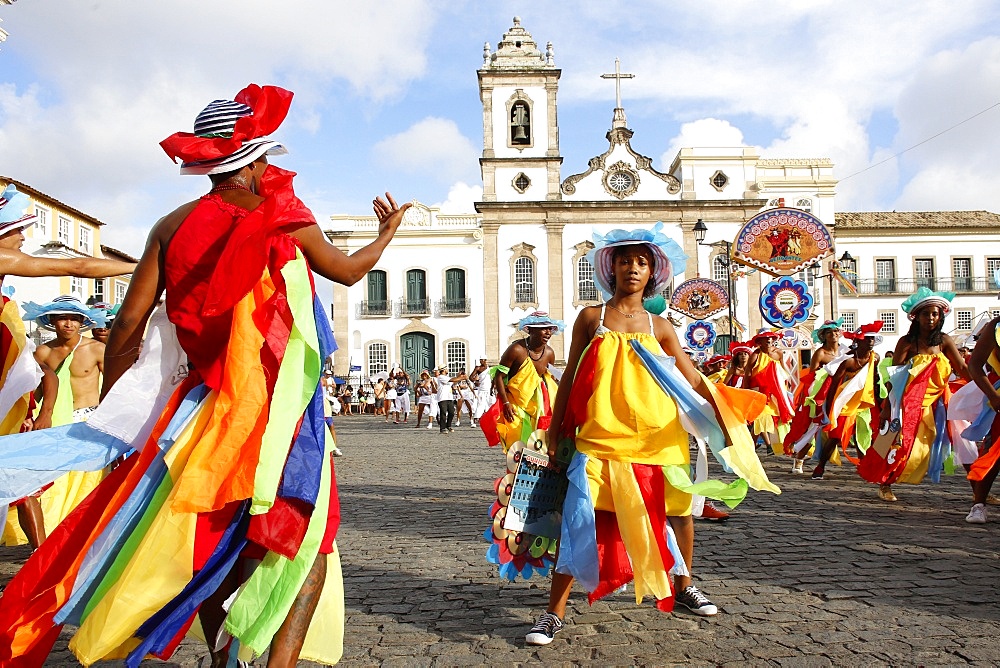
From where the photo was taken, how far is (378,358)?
42.4 m

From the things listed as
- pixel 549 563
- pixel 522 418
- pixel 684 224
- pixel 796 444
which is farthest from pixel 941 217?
pixel 549 563

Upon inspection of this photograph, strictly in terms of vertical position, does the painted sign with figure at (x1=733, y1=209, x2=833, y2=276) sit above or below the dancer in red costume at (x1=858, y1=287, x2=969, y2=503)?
above

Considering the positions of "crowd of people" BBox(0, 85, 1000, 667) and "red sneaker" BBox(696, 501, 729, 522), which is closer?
"crowd of people" BBox(0, 85, 1000, 667)

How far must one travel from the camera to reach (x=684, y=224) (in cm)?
4138

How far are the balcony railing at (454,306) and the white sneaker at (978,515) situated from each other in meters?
35.7

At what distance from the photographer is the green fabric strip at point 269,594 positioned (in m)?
2.51

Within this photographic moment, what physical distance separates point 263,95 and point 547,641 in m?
2.39

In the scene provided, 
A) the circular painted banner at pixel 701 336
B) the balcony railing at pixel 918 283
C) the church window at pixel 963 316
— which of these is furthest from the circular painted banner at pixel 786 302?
the church window at pixel 963 316

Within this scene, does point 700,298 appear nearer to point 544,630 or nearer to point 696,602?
point 696,602

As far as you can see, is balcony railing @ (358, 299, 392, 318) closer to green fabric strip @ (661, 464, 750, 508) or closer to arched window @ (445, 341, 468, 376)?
arched window @ (445, 341, 468, 376)

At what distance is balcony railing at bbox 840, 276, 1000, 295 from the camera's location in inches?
1849

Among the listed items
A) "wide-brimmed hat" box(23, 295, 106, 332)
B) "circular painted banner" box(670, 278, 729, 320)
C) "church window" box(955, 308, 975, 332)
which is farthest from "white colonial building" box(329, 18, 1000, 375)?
"wide-brimmed hat" box(23, 295, 106, 332)

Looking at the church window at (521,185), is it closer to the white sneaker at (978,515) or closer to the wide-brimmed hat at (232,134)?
the white sneaker at (978,515)

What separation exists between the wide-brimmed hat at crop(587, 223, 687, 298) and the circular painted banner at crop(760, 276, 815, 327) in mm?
9956
